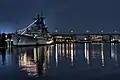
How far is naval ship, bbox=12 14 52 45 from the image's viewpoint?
13173cm

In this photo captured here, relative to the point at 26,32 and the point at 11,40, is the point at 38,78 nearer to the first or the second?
the point at 11,40

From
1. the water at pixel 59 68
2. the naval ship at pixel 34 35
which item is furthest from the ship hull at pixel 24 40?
the water at pixel 59 68

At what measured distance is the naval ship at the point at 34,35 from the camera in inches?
5186

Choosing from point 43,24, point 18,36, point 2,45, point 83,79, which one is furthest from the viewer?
point 43,24

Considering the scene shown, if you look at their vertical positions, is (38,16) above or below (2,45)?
above

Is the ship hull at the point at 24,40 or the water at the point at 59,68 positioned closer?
the water at the point at 59,68

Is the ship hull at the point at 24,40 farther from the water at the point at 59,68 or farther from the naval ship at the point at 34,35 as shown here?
the water at the point at 59,68

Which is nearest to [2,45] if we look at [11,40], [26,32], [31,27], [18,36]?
[11,40]

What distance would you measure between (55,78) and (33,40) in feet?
385

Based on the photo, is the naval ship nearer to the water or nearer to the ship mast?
the ship mast

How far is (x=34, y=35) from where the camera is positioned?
151250mm

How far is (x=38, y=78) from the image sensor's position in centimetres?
2234

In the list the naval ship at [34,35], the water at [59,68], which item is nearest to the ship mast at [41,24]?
the naval ship at [34,35]

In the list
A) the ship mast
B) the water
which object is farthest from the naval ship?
the water
